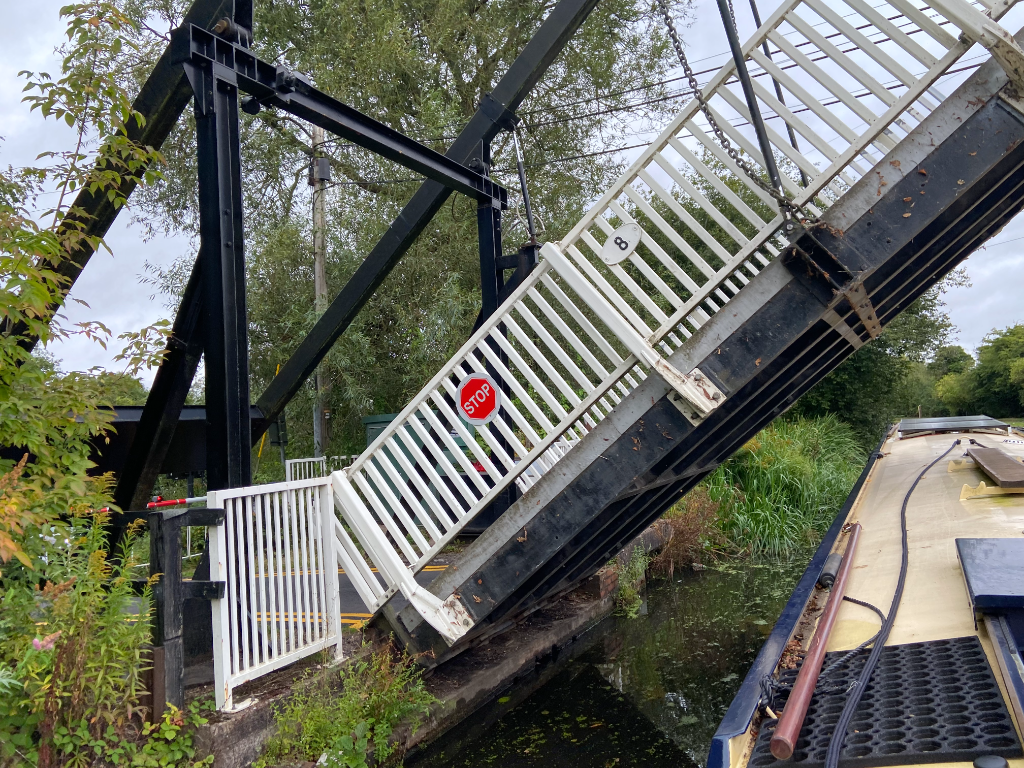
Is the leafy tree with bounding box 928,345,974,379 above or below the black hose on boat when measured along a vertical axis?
above

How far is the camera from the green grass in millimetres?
10172

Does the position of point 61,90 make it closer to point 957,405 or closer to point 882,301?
point 882,301

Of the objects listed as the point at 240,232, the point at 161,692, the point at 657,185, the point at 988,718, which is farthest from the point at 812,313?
the point at 161,692

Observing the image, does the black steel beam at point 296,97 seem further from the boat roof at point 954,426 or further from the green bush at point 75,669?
the boat roof at point 954,426

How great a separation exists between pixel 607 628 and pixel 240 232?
17.0 ft

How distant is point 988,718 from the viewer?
6.75 ft

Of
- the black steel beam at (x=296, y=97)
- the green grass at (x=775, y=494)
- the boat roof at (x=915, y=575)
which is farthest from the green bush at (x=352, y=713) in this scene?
the green grass at (x=775, y=494)

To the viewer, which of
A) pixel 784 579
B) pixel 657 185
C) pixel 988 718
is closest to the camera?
pixel 988 718

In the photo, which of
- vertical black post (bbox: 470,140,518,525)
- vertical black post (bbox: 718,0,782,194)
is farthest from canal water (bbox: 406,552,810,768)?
vertical black post (bbox: 718,0,782,194)

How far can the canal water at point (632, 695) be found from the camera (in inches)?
176

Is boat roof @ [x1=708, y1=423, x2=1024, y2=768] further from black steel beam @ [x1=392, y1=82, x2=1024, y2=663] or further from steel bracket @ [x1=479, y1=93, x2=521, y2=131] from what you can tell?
steel bracket @ [x1=479, y1=93, x2=521, y2=131]

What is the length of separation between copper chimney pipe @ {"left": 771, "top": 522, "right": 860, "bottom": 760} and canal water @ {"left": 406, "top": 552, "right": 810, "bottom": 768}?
1598 millimetres

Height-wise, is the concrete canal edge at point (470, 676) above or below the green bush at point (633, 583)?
below

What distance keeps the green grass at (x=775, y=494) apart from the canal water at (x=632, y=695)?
2145 mm
